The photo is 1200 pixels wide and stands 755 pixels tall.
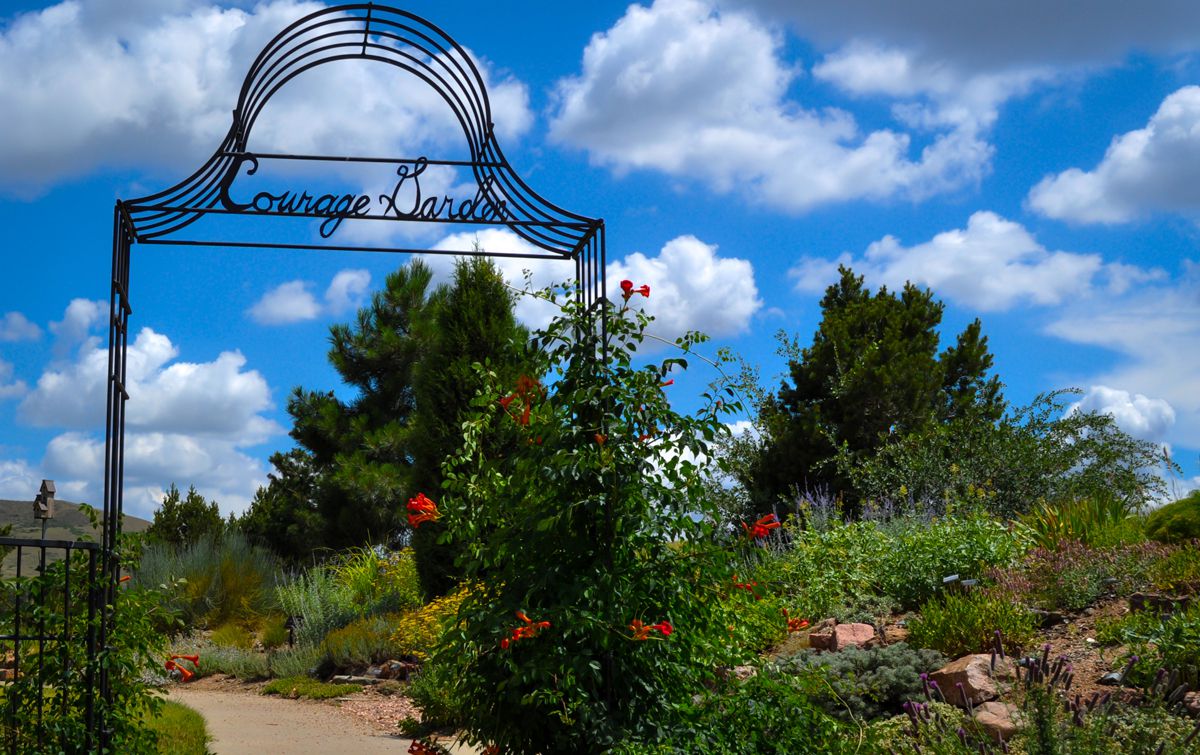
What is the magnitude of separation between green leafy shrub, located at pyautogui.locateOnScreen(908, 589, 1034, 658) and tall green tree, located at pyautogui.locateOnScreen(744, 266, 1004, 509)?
24.6 ft

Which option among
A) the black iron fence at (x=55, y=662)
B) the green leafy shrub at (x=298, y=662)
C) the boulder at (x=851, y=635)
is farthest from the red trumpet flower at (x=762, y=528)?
the green leafy shrub at (x=298, y=662)

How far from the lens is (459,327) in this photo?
32.7 feet

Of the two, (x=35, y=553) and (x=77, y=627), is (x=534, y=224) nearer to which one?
(x=77, y=627)

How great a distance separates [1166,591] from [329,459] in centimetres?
1526

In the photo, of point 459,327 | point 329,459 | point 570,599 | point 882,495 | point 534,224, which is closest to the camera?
point 570,599

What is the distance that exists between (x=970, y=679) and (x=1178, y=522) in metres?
3.12

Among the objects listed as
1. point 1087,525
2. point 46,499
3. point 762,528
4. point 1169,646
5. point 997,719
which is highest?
point 46,499

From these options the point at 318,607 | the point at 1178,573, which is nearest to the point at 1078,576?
the point at 1178,573

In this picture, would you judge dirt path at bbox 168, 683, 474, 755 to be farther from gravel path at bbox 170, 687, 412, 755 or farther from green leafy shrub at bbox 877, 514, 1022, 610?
green leafy shrub at bbox 877, 514, 1022, 610

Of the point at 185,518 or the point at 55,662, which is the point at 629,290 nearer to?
the point at 55,662

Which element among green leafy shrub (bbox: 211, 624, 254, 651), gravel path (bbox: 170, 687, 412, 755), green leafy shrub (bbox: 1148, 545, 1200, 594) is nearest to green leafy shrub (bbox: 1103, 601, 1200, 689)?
green leafy shrub (bbox: 1148, 545, 1200, 594)

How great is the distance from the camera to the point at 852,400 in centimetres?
1457

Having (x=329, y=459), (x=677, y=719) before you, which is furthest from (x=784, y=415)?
(x=677, y=719)

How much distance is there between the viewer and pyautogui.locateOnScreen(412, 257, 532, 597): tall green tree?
962cm
